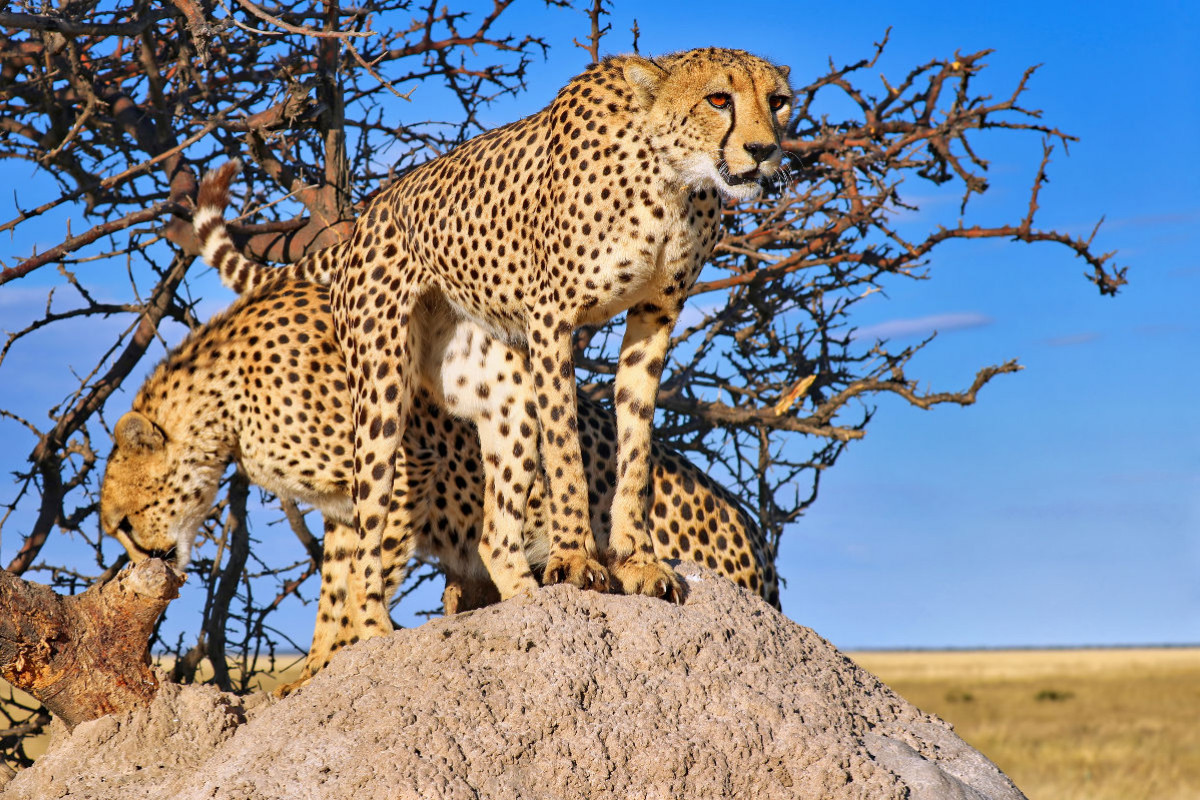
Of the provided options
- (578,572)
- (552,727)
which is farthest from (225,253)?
(552,727)

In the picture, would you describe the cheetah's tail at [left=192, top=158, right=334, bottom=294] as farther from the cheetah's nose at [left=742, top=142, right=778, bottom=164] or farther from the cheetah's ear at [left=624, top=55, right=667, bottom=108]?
the cheetah's nose at [left=742, top=142, right=778, bottom=164]

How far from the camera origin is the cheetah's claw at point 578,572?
3287mm

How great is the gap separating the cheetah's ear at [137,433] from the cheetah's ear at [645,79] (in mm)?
2056

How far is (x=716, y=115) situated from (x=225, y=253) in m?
2.15

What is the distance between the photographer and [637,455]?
3545 mm

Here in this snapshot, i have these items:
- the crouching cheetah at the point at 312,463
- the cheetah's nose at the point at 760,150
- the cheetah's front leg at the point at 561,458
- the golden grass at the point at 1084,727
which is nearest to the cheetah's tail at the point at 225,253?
the crouching cheetah at the point at 312,463

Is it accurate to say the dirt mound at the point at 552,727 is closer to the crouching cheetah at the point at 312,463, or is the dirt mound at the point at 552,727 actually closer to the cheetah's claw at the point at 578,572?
the cheetah's claw at the point at 578,572

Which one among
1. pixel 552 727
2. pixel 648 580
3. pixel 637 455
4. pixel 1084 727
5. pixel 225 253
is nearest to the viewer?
pixel 552 727

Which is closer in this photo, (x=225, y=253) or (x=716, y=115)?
(x=716, y=115)

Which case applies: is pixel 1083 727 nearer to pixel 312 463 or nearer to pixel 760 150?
pixel 312 463

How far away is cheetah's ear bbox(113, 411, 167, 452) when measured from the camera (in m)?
4.21

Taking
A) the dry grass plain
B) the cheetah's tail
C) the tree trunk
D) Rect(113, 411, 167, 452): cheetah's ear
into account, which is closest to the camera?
the tree trunk

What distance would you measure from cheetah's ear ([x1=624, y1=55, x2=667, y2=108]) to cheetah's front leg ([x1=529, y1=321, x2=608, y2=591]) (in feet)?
2.18

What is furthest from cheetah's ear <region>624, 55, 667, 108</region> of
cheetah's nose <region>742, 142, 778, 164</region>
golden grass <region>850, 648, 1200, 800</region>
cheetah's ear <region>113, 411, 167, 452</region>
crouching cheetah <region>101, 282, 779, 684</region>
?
golden grass <region>850, 648, 1200, 800</region>
